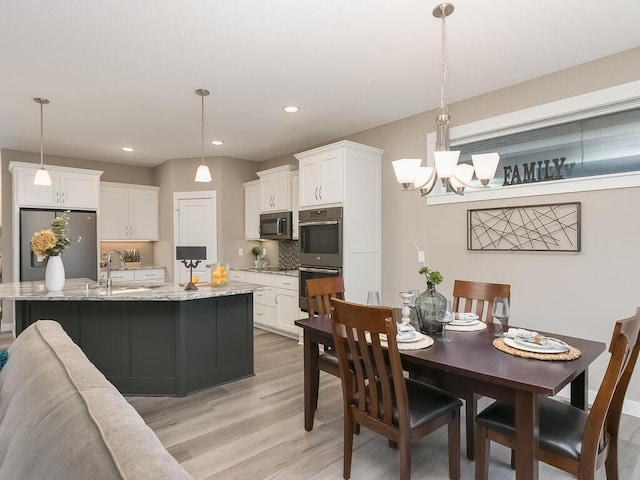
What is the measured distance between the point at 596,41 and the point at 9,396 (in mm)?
3804

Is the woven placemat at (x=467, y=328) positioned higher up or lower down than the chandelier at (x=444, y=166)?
lower down

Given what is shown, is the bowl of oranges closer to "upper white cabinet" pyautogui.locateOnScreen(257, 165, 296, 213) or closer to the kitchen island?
the kitchen island

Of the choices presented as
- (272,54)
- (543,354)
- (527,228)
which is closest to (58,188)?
(272,54)

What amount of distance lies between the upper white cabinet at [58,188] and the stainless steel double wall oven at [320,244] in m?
3.16

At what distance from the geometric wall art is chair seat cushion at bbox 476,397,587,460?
1.63m

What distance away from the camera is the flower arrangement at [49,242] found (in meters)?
3.05

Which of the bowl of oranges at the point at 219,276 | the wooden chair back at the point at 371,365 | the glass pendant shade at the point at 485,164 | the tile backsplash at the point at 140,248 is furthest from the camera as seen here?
the tile backsplash at the point at 140,248

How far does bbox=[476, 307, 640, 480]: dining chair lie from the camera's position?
4.75 feet

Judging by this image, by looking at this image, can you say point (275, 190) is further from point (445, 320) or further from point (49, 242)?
point (445, 320)

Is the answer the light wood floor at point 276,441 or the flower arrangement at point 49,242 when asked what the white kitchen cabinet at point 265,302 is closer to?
the light wood floor at point 276,441

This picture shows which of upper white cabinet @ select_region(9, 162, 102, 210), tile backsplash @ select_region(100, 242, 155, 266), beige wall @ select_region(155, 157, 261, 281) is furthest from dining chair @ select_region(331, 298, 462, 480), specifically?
tile backsplash @ select_region(100, 242, 155, 266)

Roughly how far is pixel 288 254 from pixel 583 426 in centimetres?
452

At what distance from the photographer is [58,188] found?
5.11 metres

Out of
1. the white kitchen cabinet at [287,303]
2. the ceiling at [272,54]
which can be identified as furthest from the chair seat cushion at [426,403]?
the white kitchen cabinet at [287,303]
